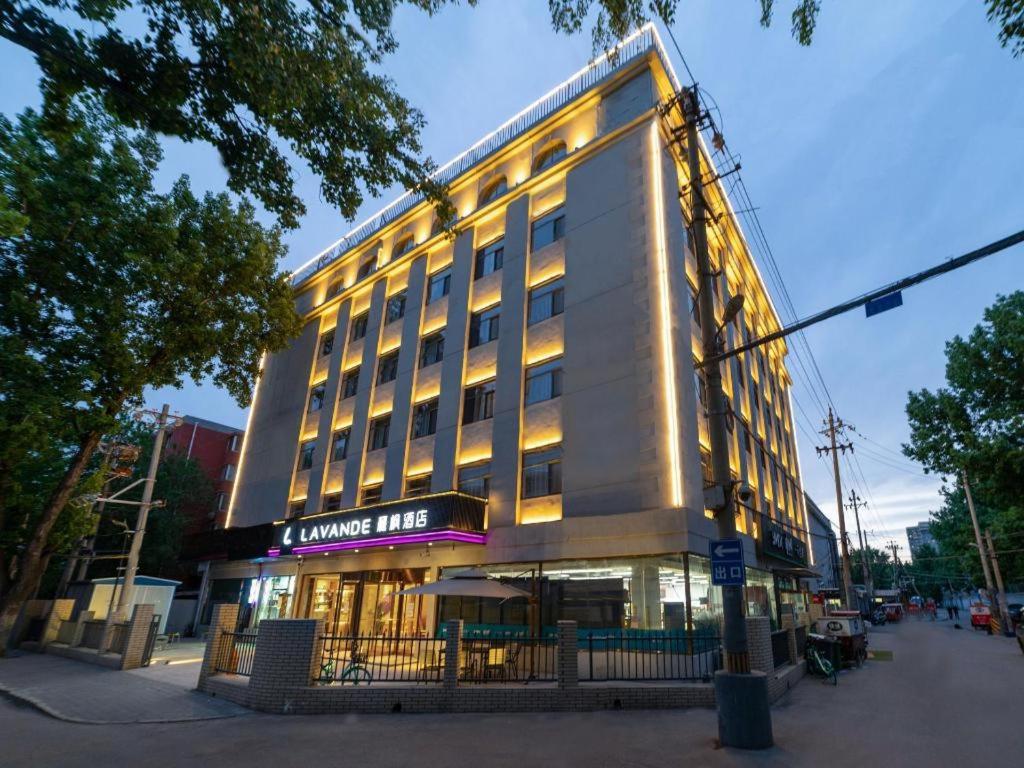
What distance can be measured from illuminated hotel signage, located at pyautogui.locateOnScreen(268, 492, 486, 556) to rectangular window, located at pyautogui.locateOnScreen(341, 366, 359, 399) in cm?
822

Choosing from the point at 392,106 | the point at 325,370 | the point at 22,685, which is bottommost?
the point at 22,685

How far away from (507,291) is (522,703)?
51.6 feet

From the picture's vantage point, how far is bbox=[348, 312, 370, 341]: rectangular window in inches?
1187

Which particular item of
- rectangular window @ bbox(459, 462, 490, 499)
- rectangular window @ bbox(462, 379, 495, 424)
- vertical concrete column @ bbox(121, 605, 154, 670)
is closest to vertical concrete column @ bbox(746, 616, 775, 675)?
rectangular window @ bbox(459, 462, 490, 499)

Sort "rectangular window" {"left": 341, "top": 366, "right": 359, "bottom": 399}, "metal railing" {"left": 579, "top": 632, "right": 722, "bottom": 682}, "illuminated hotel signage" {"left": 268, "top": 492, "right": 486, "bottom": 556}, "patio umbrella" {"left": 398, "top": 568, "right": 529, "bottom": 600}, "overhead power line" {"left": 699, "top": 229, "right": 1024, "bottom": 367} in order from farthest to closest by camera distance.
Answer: "rectangular window" {"left": 341, "top": 366, "right": 359, "bottom": 399} → "illuminated hotel signage" {"left": 268, "top": 492, "right": 486, "bottom": 556} → "patio umbrella" {"left": 398, "top": 568, "right": 529, "bottom": 600} → "metal railing" {"left": 579, "top": 632, "right": 722, "bottom": 682} → "overhead power line" {"left": 699, "top": 229, "right": 1024, "bottom": 367}

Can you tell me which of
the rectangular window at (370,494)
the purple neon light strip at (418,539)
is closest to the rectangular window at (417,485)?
the rectangular window at (370,494)

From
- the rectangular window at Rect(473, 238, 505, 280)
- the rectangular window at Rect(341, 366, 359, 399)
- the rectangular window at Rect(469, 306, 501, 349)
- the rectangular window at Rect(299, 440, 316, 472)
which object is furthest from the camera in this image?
the rectangular window at Rect(299, 440, 316, 472)

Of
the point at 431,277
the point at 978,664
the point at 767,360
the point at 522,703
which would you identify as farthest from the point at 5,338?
the point at 767,360

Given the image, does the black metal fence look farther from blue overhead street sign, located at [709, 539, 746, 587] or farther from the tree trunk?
the tree trunk

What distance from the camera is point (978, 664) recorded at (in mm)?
18969

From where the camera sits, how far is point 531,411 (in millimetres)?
20203

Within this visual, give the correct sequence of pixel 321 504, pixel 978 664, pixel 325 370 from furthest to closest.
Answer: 1. pixel 325 370
2. pixel 321 504
3. pixel 978 664

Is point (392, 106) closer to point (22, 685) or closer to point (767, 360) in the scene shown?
point (22, 685)

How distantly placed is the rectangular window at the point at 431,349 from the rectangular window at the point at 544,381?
5587 mm
